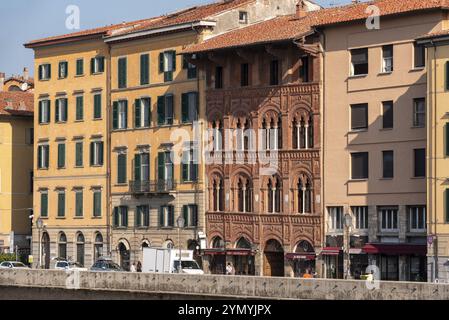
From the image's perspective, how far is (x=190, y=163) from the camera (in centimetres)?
9925

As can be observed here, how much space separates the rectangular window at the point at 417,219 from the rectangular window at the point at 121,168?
2181 centimetres

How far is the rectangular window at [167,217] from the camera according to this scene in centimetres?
10081

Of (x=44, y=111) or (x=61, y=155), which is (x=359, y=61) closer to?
(x=61, y=155)

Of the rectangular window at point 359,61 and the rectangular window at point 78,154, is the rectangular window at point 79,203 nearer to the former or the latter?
the rectangular window at point 78,154

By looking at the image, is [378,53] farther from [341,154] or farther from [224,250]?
[224,250]

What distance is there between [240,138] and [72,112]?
51.0 ft

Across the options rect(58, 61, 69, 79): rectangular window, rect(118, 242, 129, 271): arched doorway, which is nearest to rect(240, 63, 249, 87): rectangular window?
rect(118, 242, 129, 271): arched doorway

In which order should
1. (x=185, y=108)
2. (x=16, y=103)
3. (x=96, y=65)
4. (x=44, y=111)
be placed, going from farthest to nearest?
(x=16, y=103) < (x=44, y=111) < (x=96, y=65) < (x=185, y=108)

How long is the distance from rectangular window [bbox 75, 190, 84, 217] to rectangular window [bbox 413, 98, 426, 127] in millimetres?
26951

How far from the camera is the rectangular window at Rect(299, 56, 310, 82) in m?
92.5

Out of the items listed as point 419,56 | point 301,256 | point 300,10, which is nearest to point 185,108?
point 300,10

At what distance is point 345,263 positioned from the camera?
88.5 meters

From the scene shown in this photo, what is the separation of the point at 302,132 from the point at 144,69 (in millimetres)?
13381
